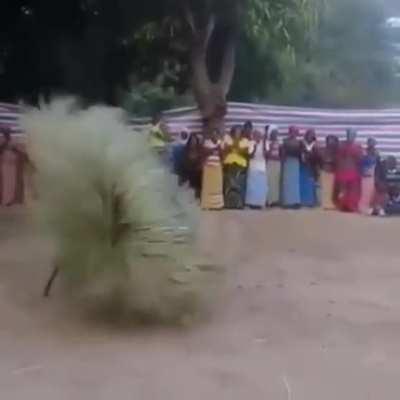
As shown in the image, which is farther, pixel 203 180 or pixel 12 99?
pixel 12 99

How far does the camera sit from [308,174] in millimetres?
15977

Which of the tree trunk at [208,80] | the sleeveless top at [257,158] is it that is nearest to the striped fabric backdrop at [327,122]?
the tree trunk at [208,80]

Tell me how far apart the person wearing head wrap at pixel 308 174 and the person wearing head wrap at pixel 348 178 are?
31 cm

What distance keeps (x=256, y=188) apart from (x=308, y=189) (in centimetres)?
71

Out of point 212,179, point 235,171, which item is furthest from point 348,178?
point 212,179

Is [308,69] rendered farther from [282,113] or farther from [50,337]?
[50,337]

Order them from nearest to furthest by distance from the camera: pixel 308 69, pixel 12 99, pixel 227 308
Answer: pixel 227 308, pixel 12 99, pixel 308 69

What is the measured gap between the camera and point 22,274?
33.7ft

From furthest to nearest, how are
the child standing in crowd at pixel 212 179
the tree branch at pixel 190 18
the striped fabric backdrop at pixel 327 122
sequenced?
the striped fabric backdrop at pixel 327 122 → the tree branch at pixel 190 18 → the child standing in crowd at pixel 212 179

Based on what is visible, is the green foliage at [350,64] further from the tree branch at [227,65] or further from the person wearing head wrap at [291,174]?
the person wearing head wrap at [291,174]

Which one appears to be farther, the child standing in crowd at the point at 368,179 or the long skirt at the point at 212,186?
the child standing in crowd at the point at 368,179

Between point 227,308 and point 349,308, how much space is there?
932mm

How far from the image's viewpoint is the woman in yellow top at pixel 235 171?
624 inches

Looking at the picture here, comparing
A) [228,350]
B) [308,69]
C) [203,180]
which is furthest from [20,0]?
[308,69]
